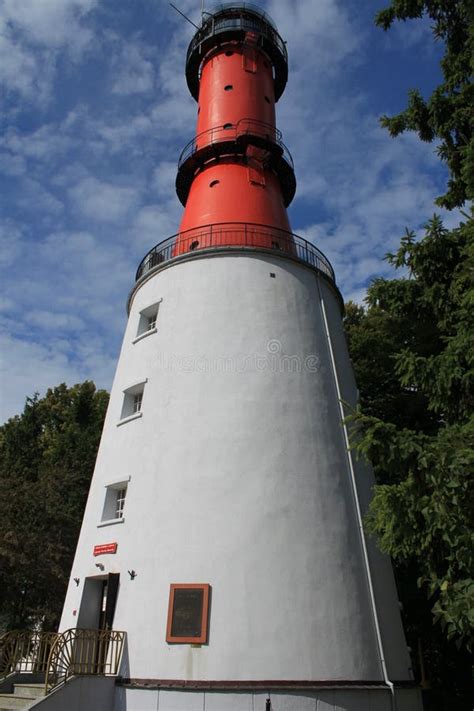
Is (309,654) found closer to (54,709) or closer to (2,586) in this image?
(54,709)

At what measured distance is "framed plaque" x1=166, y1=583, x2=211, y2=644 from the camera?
40.8 ft

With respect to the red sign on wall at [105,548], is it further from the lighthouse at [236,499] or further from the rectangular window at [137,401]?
the rectangular window at [137,401]

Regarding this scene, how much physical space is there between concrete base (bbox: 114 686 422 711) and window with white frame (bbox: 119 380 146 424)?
23.0ft

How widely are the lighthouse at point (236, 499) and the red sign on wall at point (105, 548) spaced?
30 mm

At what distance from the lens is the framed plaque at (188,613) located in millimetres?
12441

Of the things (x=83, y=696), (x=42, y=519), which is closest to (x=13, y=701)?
(x=83, y=696)

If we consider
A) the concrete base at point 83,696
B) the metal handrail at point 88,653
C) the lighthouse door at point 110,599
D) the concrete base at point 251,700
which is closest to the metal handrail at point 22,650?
the metal handrail at point 88,653

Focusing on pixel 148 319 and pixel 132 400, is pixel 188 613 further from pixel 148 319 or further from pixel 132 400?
pixel 148 319

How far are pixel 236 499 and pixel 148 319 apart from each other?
7081 mm

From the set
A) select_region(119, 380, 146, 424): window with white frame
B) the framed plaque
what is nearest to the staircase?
the framed plaque

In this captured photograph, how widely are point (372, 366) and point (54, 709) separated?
1523cm

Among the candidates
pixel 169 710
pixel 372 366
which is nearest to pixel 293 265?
pixel 372 366

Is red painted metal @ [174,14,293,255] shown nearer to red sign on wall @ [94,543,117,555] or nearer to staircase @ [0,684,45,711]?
red sign on wall @ [94,543,117,555]

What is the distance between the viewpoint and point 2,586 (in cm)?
2306
